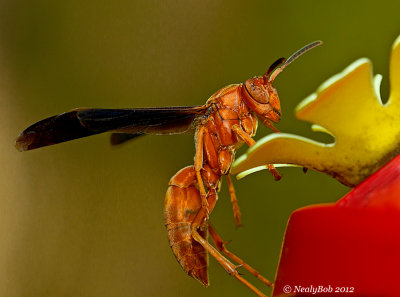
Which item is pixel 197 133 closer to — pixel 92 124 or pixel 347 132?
pixel 92 124

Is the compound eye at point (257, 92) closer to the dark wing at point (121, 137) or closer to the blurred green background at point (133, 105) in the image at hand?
the dark wing at point (121, 137)

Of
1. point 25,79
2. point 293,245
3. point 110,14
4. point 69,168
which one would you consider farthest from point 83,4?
point 293,245

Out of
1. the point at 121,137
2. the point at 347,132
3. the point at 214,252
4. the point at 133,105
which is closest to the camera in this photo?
the point at 347,132

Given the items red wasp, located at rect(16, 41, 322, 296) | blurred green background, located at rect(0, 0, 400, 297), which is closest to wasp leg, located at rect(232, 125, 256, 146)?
red wasp, located at rect(16, 41, 322, 296)

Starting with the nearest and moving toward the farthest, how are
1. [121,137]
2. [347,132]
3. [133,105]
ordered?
[347,132] < [121,137] < [133,105]

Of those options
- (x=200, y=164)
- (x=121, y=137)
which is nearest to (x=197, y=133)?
(x=200, y=164)

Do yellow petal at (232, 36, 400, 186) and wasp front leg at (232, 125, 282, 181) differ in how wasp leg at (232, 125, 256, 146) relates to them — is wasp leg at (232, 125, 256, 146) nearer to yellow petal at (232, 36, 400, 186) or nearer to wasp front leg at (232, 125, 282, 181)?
wasp front leg at (232, 125, 282, 181)

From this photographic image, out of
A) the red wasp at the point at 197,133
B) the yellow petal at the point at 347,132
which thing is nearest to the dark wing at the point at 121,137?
the red wasp at the point at 197,133
